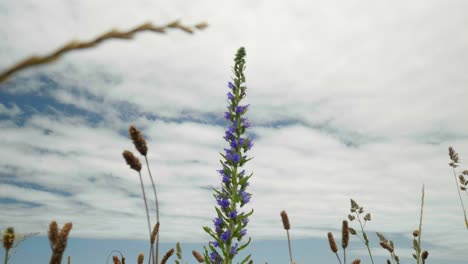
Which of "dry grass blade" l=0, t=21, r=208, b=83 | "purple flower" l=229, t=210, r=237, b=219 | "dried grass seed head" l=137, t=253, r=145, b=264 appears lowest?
"dried grass seed head" l=137, t=253, r=145, b=264

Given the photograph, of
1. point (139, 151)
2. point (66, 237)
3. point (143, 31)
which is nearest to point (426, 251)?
point (139, 151)

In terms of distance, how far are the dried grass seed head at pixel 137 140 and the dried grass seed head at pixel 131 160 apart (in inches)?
2.7

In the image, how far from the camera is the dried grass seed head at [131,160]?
2.24m

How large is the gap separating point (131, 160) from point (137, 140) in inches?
5.1

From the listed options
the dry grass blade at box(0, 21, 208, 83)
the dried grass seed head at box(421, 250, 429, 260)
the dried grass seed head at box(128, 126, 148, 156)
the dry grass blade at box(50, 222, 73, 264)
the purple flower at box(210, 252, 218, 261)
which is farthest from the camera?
the purple flower at box(210, 252, 218, 261)

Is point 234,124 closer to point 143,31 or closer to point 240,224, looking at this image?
point 240,224

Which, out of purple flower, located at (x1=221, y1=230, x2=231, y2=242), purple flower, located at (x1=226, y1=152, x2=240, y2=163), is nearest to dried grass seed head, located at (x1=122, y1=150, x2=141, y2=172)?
purple flower, located at (x1=221, y1=230, x2=231, y2=242)

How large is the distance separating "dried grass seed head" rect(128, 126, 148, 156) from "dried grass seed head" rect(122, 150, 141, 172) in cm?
7

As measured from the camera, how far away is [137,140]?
2.30 m

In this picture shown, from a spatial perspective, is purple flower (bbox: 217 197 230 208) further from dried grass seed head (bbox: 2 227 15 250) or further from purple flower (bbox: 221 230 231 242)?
dried grass seed head (bbox: 2 227 15 250)

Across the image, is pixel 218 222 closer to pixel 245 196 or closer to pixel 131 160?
pixel 245 196

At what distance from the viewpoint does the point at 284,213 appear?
3.96m

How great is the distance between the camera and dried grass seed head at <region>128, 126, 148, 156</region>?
2299 millimetres

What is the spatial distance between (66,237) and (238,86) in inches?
300
